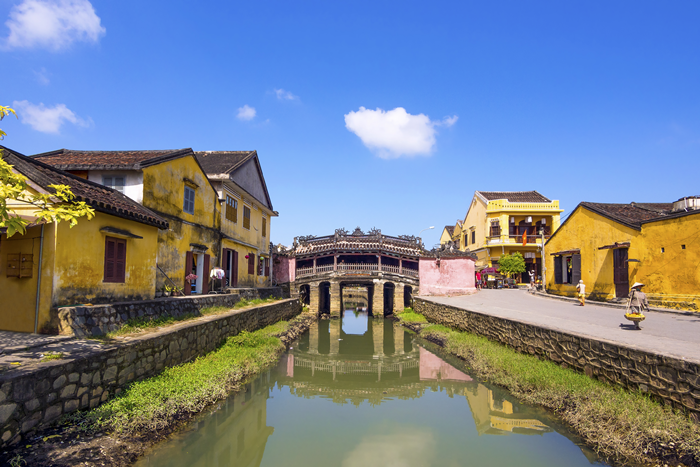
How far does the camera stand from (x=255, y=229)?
2266cm

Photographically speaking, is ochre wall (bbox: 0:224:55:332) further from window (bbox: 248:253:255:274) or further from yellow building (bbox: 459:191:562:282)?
yellow building (bbox: 459:191:562:282)

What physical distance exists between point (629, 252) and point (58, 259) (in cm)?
1976

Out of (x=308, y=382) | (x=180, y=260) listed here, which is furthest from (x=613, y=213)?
(x=180, y=260)

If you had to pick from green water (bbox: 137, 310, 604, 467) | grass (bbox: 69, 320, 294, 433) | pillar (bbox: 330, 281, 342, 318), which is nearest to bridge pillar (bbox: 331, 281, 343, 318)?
pillar (bbox: 330, 281, 342, 318)

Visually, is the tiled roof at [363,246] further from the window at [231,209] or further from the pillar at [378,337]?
the window at [231,209]

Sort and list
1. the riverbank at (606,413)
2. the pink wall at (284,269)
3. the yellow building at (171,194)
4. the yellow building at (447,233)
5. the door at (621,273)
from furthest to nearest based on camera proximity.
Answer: the yellow building at (447,233) < the pink wall at (284,269) < the door at (621,273) < the yellow building at (171,194) < the riverbank at (606,413)

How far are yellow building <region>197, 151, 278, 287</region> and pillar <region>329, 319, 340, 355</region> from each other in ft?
17.2

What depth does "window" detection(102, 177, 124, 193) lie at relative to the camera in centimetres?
1206

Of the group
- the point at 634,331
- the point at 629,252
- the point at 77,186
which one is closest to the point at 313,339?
the point at 77,186

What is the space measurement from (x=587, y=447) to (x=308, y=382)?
24.8 ft

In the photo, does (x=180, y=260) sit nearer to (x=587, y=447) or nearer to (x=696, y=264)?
(x=587, y=447)

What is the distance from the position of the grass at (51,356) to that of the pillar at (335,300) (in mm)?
24086

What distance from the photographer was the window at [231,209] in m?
18.3

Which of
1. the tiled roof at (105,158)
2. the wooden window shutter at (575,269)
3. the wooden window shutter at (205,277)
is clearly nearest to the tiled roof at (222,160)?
the tiled roof at (105,158)
